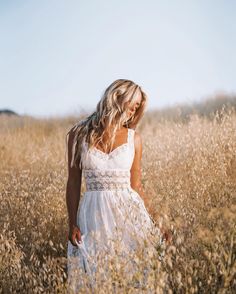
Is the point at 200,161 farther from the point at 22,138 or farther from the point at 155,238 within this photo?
the point at 22,138

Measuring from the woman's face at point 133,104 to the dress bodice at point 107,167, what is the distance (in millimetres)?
187

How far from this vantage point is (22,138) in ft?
36.5

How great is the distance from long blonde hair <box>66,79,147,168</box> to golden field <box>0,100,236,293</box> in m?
0.54

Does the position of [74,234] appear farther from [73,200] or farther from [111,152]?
[111,152]

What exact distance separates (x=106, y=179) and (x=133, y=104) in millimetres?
469

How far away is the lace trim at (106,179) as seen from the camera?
11.2 feet

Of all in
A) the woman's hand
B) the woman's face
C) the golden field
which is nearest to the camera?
the golden field

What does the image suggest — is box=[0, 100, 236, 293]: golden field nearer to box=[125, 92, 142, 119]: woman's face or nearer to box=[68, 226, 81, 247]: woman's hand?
box=[68, 226, 81, 247]: woman's hand

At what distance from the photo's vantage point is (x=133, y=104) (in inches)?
135

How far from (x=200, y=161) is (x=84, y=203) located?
186cm

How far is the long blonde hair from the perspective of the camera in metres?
3.37

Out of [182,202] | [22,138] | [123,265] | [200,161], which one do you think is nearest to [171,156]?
[200,161]

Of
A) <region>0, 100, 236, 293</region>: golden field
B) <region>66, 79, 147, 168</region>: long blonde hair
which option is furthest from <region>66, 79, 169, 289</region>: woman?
<region>0, 100, 236, 293</region>: golden field

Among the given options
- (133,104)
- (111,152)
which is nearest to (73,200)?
(111,152)
